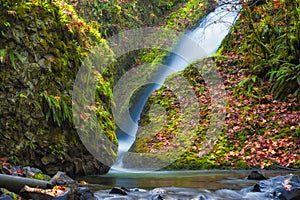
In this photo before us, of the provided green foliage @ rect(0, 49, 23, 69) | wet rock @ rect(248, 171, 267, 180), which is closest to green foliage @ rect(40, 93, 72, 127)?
green foliage @ rect(0, 49, 23, 69)

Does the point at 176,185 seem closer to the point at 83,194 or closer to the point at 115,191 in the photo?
the point at 115,191

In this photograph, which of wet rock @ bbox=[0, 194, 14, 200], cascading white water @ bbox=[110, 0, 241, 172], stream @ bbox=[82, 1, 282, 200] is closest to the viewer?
wet rock @ bbox=[0, 194, 14, 200]

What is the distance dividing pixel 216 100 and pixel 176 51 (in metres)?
7.08

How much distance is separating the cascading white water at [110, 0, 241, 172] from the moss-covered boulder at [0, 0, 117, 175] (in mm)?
2827

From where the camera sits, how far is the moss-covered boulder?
4.80m

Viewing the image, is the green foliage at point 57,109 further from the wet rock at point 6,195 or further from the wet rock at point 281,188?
the wet rock at point 281,188

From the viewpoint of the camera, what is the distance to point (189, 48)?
15.3 metres

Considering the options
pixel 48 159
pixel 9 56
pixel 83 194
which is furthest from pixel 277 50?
pixel 83 194

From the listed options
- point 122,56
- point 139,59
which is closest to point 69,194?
point 122,56

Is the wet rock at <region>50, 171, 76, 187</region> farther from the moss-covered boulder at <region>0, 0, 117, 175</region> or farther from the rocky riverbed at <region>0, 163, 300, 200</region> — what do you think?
the moss-covered boulder at <region>0, 0, 117, 175</region>

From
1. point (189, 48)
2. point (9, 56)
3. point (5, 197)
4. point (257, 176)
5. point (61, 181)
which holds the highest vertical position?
point (189, 48)

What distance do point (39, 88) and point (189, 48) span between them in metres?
11.1

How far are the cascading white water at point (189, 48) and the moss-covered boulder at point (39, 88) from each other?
283 cm

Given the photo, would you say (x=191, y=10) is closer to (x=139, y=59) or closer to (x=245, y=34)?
(x=139, y=59)
